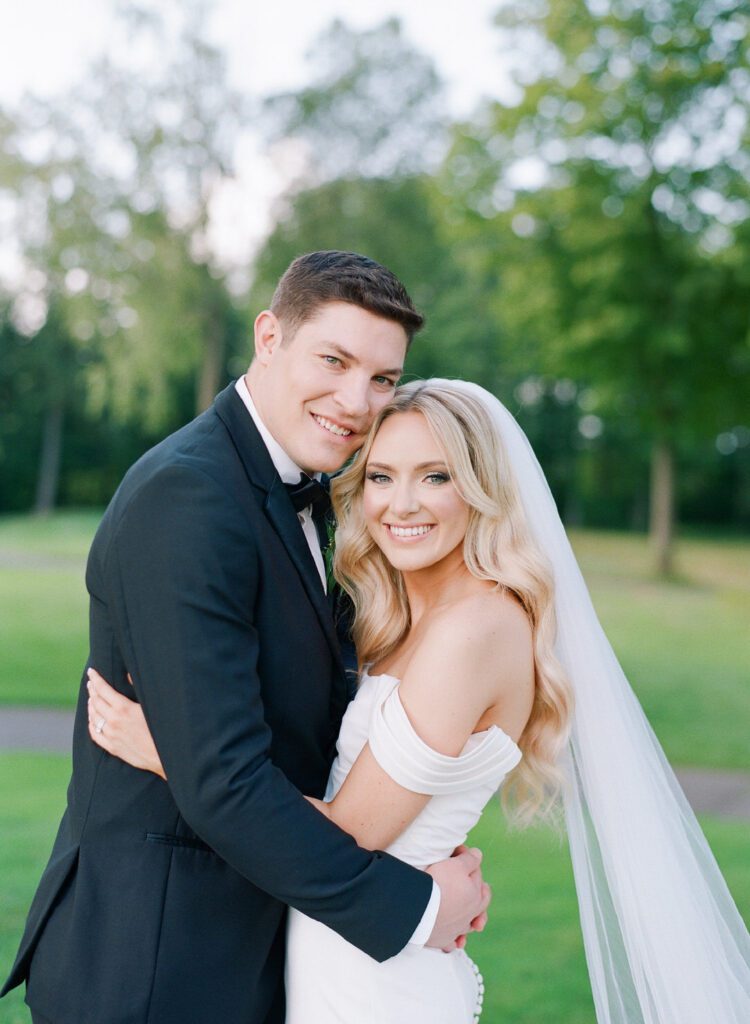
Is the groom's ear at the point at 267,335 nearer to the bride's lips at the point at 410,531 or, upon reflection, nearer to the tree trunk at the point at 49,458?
the bride's lips at the point at 410,531

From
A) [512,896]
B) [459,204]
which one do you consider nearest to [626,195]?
[459,204]

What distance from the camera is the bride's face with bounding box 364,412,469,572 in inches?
109

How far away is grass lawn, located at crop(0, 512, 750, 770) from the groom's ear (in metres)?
7.79

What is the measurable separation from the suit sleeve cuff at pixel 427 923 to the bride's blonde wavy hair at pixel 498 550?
0.58m

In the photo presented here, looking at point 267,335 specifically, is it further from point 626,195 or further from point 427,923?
point 626,195

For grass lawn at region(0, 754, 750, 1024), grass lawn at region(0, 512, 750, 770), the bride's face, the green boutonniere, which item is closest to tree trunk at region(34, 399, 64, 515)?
grass lawn at region(0, 512, 750, 770)

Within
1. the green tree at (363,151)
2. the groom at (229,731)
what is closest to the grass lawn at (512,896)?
the groom at (229,731)

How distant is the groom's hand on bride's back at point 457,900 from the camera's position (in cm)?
244

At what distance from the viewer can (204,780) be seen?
6.82 ft

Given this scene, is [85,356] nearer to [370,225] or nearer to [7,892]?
[370,225]

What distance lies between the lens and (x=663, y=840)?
293 cm

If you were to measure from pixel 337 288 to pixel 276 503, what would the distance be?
57cm

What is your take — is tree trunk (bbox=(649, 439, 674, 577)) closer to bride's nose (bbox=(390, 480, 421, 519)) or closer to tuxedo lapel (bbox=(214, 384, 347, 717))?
bride's nose (bbox=(390, 480, 421, 519))

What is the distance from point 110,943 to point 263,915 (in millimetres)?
355
